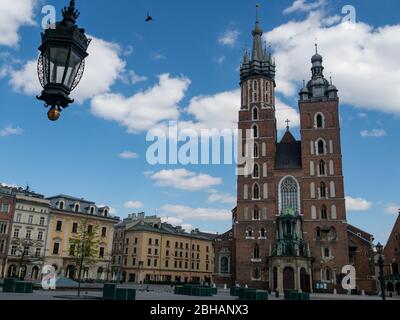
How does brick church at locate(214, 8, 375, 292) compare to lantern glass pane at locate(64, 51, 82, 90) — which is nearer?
lantern glass pane at locate(64, 51, 82, 90)

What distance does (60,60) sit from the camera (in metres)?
4.36

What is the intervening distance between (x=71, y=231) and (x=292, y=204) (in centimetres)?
3472

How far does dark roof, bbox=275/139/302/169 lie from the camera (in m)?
61.7

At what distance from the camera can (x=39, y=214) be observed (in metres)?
60.2

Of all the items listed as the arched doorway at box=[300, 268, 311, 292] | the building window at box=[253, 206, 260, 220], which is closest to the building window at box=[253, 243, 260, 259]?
the building window at box=[253, 206, 260, 220]

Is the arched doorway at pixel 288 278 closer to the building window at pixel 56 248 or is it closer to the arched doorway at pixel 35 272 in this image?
the building window at pixel 56 248

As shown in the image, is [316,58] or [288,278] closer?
[288,278]

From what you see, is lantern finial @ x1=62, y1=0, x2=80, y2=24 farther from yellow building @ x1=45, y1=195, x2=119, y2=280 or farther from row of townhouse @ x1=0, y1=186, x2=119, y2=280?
yellow building @ x1=45, y1=195, x2=119, y2=280

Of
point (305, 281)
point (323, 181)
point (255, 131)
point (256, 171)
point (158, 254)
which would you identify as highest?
point (255, 131)

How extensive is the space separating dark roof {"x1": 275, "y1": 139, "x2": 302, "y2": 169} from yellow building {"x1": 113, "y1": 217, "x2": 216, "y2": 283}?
31.1m

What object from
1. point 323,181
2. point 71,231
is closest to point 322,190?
point 323,181

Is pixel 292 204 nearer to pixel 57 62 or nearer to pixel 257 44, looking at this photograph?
pixel 257 44
